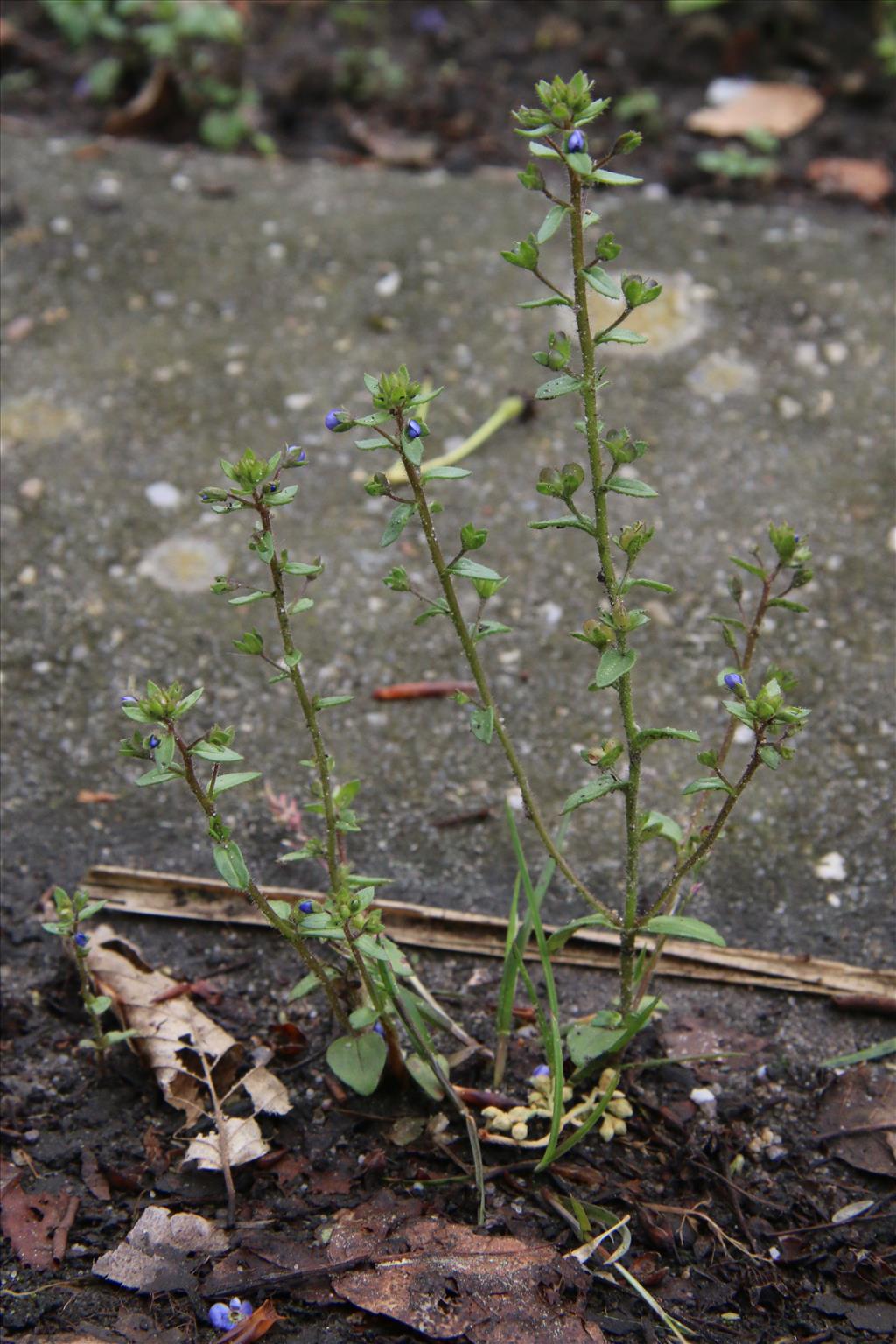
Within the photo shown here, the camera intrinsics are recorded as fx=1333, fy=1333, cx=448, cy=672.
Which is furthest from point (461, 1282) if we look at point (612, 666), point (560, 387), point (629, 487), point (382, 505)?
point (382, 505)

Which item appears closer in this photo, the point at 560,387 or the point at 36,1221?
the point at 560,387

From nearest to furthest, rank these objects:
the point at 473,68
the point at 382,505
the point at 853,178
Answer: the point at 382,505
the point at 853,178
the point at 473,68

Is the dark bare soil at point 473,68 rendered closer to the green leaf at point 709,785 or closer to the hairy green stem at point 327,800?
the hairy green stem at point 327,800

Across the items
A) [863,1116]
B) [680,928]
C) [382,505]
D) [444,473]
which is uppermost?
[444,473]

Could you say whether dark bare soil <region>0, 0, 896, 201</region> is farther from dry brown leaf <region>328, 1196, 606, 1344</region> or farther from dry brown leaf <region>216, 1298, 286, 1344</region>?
dry brown leaf <region>216, 1298, 286, 1344</region>

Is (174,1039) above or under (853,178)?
under

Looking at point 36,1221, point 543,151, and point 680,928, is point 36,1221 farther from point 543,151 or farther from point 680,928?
point 543,151

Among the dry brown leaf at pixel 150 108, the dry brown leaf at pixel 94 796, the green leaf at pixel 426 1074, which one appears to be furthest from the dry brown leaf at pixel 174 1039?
the dry brown leaf at pixel 150 108

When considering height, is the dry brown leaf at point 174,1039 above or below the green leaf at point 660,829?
below
